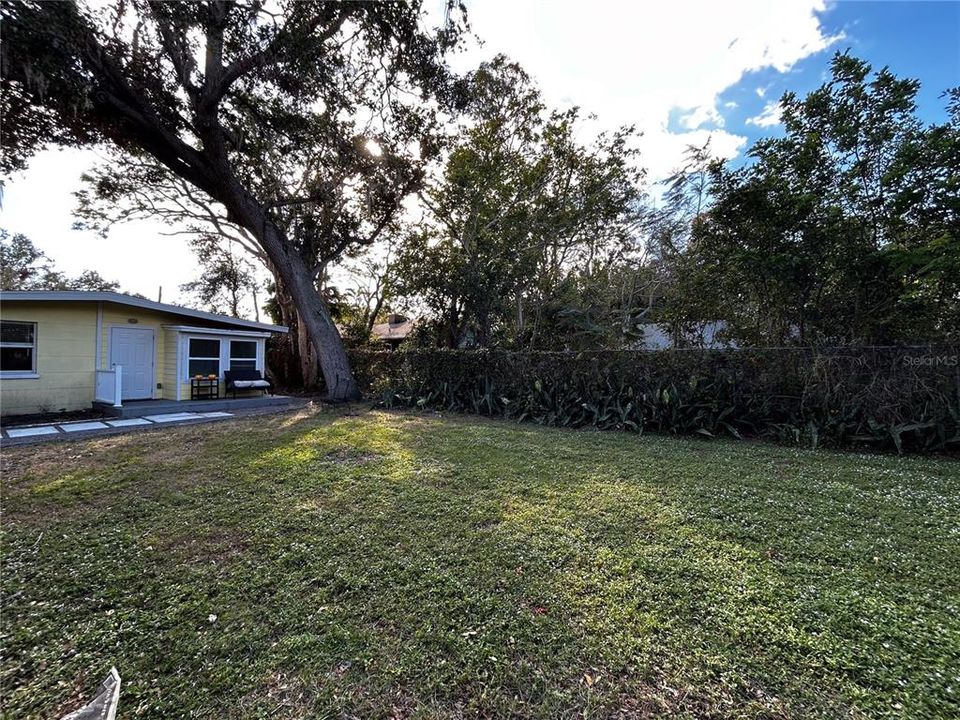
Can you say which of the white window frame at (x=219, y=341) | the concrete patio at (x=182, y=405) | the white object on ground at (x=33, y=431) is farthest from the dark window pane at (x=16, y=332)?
the white window frame at (x=219, y=341)

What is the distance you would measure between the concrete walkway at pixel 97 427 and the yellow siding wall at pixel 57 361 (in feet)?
4.82

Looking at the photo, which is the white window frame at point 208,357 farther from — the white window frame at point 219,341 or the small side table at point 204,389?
the small side table at point 204,389

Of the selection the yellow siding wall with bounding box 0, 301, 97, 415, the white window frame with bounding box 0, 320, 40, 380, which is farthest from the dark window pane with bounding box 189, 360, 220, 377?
the white window frame with bounding box 0, 320, 40, 380

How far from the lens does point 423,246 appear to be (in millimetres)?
13336

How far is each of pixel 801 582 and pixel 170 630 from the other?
3307 millimetres

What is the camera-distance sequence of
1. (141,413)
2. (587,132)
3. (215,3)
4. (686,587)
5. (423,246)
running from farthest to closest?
(423,246) → (587,132) → (141,413) → (215,3) → (686,587)

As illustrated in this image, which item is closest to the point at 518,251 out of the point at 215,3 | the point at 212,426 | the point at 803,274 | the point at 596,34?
the point at 596,34

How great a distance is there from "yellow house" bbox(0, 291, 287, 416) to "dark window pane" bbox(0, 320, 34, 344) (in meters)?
0.01

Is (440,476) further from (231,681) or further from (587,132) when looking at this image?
(587,132)

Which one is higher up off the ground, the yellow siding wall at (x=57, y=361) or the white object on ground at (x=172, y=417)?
the yellow siding wall at (x=57, y=361)

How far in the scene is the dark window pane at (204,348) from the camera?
9.98 meters

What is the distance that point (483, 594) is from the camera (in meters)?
2.12

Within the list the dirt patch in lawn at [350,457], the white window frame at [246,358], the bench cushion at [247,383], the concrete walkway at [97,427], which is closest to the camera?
the dirt patch in lawn at [350,457]

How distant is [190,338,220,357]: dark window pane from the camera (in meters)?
9.98
